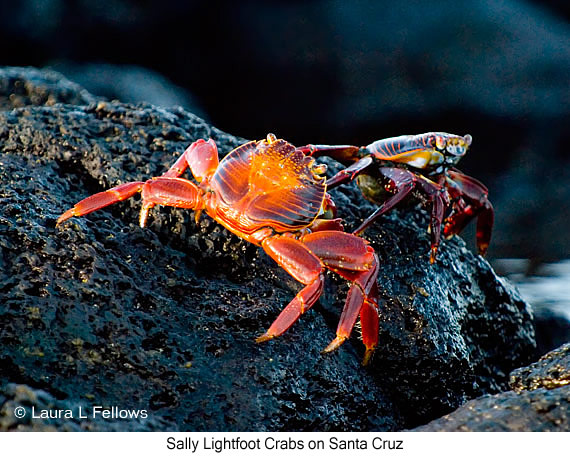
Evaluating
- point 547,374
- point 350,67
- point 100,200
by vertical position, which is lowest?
point 547,374

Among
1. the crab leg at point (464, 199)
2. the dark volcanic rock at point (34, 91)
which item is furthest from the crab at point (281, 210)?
the dark volcanic rock at point (34, 91)

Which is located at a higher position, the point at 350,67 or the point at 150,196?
the point at 350,67

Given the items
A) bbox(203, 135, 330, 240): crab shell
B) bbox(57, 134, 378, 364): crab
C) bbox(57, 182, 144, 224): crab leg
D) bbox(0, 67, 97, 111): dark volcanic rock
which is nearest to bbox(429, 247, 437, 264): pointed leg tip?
bbox(57, 134, 378, 364): crab

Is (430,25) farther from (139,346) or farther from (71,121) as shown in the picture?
(139,346)

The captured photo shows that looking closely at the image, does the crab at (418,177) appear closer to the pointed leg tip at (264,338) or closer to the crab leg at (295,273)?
the crab leg at (295,273)

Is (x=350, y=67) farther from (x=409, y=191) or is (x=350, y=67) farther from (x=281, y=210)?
(x=281, y=210)

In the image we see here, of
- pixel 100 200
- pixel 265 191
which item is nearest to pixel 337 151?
pixel 265 191

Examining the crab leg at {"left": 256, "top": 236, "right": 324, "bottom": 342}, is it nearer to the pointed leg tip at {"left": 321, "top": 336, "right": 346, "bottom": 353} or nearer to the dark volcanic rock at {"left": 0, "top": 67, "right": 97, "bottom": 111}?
the pointed leg tip at {"left": 321, "top": 336, "right": 346, "bottom": 353}
